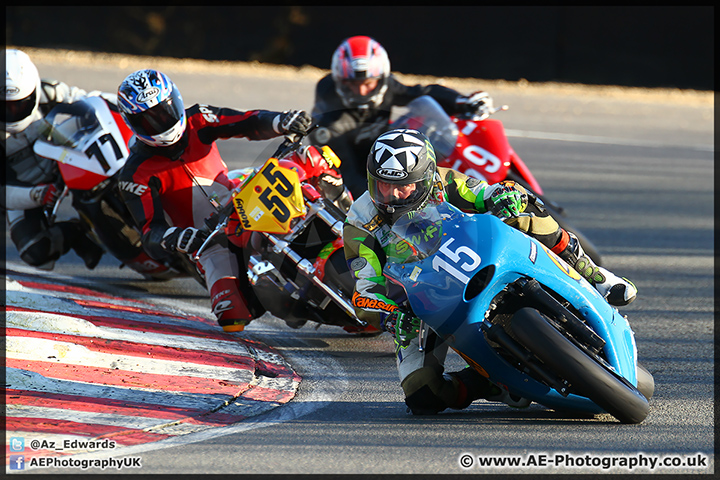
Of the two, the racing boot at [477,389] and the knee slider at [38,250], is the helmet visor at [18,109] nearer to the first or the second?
the knee slider at [38,250]

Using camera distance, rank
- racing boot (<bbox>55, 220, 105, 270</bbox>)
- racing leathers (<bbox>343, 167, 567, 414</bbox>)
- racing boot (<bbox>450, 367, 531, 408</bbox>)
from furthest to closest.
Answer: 1. racing boot (<bbox>55, 220, 105, 270</bbox>)
2. racing boot (<bbox>450, 367, 531, 408</bbox>)
3. racing leathers (<bbox>343, 167, 567, 414</bbox>)

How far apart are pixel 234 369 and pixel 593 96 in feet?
41.4

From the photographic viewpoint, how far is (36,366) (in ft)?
16.8

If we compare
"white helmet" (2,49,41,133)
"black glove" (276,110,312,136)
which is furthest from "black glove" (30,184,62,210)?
"black glove" (276,110,312,136)

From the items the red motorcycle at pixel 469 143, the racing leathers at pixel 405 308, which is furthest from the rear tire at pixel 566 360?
the red motorcycle at pixel 469 143

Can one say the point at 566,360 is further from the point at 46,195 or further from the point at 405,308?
the point at 46,195

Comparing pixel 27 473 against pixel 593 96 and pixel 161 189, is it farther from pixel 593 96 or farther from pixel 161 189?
pixel 593 96

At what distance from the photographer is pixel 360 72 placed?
7.70m

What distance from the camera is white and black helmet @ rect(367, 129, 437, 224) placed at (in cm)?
440

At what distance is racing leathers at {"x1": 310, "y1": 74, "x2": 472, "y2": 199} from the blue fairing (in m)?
2.80

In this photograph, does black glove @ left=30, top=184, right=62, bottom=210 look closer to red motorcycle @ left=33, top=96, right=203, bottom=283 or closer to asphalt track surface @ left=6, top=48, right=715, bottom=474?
red motorcycle @ left=33, top=96, right=203, bottom=283

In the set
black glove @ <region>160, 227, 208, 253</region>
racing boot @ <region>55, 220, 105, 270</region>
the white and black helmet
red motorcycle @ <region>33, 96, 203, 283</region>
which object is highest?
the white and black helmet

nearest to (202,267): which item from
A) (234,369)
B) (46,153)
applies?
(234,369)

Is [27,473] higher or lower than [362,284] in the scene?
lower
